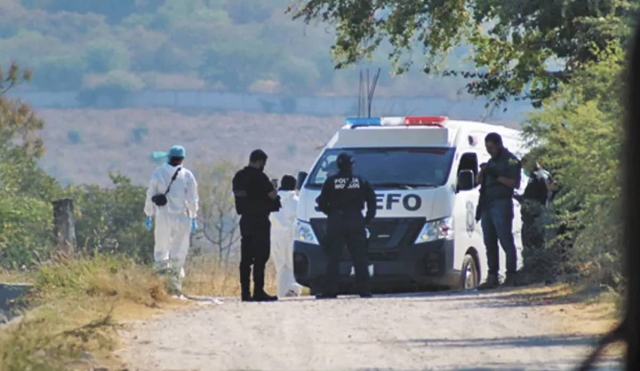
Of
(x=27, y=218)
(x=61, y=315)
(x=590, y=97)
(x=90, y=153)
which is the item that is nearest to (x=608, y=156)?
(x=590, y=97)

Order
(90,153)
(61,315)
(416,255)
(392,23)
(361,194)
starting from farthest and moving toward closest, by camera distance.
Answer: (90,153) → (392,23) → (416,255) → (361,194) → (61,315)

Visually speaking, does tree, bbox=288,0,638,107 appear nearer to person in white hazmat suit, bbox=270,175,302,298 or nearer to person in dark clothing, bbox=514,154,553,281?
person in dark clothing, bbox=514,154,553,281

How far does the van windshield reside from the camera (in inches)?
732

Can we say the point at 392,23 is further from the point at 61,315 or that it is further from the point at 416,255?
the point at 61,315

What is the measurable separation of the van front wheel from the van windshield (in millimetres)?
1087

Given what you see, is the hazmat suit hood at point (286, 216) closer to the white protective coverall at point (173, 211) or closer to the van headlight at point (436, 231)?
the white protective coverall at point (173, 211)

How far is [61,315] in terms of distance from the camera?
11.0m

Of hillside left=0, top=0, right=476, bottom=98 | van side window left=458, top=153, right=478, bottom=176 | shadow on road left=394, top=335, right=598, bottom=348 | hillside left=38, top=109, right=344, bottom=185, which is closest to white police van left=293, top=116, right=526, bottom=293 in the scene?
van side window left=458, top=153, right=478, bottom=176

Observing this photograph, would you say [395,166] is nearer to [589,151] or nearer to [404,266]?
[404,266]

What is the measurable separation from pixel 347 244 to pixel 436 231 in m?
1.81

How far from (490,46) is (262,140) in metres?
136

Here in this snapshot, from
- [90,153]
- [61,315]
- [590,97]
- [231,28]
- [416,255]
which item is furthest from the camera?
[231,28]

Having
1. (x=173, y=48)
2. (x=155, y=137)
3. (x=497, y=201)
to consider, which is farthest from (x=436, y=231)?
(x=173, y=48)

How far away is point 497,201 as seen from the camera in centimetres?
1677
